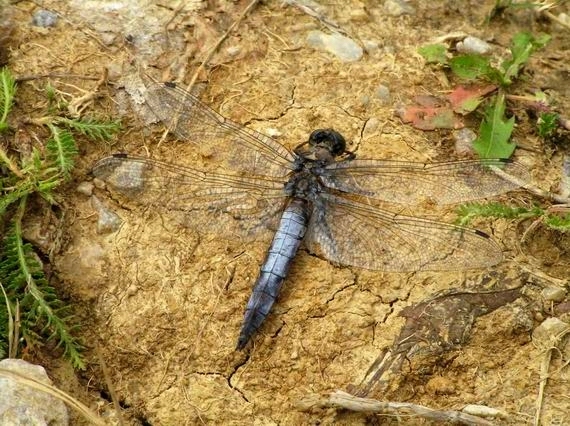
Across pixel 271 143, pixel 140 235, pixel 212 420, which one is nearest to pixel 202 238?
pixel 140 235

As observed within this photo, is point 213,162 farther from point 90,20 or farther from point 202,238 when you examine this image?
point 90,20

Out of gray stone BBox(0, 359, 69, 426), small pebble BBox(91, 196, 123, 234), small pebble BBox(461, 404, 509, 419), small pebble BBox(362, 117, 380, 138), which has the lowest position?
gray stone BBox(0, 359, 69, 426)

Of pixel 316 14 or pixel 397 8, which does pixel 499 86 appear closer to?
pixel 397 8

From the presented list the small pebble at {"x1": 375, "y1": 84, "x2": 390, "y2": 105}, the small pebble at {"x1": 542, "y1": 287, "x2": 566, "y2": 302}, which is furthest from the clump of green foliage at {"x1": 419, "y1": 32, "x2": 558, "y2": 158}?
the small pebble at {"x1": 542, "y1": 287, "x2": 566, "y2": 302}

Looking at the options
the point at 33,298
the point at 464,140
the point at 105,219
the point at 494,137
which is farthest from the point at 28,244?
the point at 494,137

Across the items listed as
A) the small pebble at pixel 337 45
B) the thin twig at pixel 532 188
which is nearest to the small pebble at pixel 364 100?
the small pebble at pixel 337 45

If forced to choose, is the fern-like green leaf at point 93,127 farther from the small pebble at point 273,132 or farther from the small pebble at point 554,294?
the small pebble at point 554,294

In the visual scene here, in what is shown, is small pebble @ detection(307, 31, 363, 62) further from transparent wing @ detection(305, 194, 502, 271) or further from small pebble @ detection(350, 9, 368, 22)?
transparent wing @ detection(305, 194, 502, 271)
